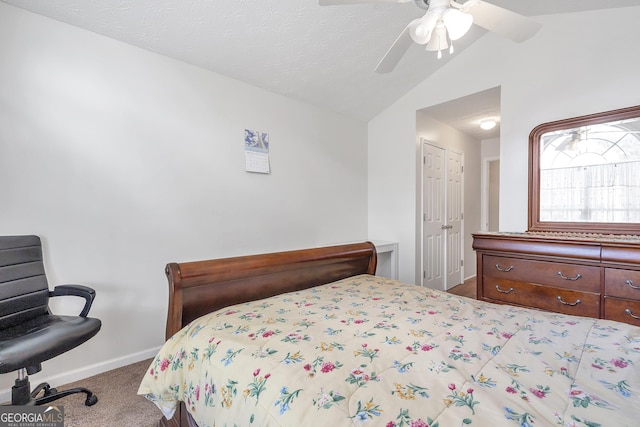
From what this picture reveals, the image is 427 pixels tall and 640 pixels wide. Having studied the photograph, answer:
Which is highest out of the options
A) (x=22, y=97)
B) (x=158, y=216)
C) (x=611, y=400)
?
(x=22, y=97)

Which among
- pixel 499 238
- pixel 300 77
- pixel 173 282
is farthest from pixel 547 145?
pixel 173 282

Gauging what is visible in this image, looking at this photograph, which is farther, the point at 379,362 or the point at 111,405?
the point at 111,405

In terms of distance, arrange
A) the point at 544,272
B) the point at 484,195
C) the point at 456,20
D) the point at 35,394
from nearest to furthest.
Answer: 1. the point at 456,20
2. the point at 35,394
3. the point at 544,272
4. the point at 484,195

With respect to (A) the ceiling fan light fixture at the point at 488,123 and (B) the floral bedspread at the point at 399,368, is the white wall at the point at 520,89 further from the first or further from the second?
(B) the floral bedspread at the point at 399,368

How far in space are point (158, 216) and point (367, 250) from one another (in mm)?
1706

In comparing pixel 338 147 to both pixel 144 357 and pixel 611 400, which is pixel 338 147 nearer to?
pixel 144 357

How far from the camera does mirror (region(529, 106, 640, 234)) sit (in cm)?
225

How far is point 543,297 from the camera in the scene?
216 cm

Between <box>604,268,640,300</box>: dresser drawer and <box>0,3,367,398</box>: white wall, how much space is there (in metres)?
2.60

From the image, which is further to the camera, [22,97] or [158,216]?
[158,216]

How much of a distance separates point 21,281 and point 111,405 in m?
0.90

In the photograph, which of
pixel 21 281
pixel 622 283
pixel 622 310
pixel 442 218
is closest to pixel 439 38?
pixel 622 283

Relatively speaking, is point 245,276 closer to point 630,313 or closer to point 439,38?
point 439,38

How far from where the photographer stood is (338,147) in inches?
147
